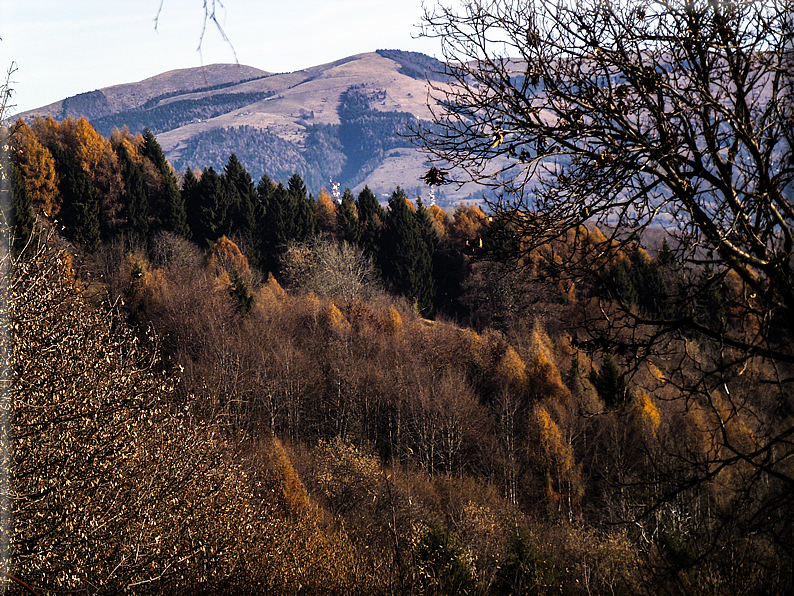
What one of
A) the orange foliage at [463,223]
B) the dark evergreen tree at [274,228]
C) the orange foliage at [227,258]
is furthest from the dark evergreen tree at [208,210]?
the orange foliage at [463,223]

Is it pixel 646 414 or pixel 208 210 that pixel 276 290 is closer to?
pixel 208 210

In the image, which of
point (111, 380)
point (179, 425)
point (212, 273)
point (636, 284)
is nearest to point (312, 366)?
point (212, 273)

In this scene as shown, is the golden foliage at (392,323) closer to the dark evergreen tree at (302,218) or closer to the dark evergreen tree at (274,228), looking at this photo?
the dark evergreen tree at (274,228)

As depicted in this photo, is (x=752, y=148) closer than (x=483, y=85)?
Yes

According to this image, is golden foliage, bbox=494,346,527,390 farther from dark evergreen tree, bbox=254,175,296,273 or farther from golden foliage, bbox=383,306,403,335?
dark evergreen tree, bbox=254,175,296,273

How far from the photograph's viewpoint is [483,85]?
4820 mm

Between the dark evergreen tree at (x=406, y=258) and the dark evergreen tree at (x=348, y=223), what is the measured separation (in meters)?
2.68

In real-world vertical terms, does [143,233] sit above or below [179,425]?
above

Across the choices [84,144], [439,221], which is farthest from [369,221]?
[84,144]

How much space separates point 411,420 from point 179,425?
90.5 ft

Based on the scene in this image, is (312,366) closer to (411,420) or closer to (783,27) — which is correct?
(411,420)

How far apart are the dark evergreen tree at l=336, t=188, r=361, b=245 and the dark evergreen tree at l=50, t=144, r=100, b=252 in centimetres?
2037

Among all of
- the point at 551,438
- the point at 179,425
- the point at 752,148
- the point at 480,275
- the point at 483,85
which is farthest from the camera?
the point at 480,275

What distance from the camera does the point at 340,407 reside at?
146ft
